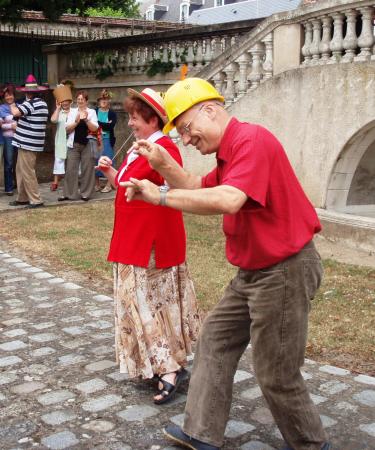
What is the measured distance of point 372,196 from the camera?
1037 cm

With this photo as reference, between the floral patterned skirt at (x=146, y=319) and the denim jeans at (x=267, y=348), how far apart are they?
2.89 feet

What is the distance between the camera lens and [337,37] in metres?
9.50

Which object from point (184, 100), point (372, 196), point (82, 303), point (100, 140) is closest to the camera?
point (184, 100)

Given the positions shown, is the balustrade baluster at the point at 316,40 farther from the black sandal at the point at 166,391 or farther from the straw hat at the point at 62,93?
the black sandal at the point at 166,391

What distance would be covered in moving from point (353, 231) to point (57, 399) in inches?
208

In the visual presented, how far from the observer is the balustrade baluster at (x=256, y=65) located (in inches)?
446

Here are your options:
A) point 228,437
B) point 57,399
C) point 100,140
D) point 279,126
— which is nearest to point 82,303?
point 57,399

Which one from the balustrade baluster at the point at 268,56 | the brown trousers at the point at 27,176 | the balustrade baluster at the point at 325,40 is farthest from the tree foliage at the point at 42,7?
the balustrade baluster at the point at 325,40

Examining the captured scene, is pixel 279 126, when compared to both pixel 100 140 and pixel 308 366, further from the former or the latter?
pixel 308 366

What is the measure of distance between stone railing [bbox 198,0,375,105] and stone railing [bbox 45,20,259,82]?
0.73 meters

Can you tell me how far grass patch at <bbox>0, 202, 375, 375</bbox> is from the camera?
587 centimetres

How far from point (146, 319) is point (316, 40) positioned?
6.35 m

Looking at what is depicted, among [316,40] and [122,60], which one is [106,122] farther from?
[316,40]

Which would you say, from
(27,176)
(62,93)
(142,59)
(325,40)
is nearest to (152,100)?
(325,40)
